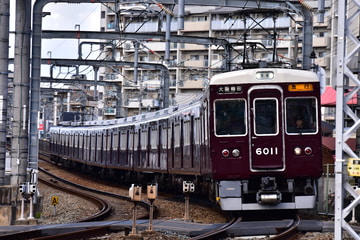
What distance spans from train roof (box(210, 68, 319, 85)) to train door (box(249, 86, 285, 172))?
159 mm

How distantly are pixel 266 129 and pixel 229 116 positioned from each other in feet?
2.13

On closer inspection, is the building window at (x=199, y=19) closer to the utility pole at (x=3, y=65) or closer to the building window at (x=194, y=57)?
the building window at (x=194, y=57)

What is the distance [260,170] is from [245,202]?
59 cm

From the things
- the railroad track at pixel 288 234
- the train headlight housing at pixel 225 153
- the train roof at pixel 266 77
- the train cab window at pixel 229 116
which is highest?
the train roof at pixel 266 77

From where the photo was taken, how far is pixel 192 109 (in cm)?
1588

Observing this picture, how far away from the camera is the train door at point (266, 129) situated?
1223 centimetres

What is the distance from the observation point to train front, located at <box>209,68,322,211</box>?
40.1 feet

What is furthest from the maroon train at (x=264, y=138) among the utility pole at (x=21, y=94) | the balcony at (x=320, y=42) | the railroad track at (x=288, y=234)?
the balcony at (x=320, y=42)

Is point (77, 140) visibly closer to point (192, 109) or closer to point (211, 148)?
point (192, 109)

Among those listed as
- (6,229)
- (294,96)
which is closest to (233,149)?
(294,96)

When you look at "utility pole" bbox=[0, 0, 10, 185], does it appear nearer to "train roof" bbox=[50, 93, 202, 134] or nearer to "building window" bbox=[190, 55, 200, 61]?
"train roof" bbox=[50, 93, 202, 134]

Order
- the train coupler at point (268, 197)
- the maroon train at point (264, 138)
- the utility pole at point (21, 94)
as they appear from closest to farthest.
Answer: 1. the train coupler at point (268, 197)
2. the maroon train at point (264, 138)
3. the utility pole at point (21, 94)

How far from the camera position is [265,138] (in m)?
12.3

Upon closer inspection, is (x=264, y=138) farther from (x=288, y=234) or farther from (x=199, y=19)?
(x=199, y=19)
